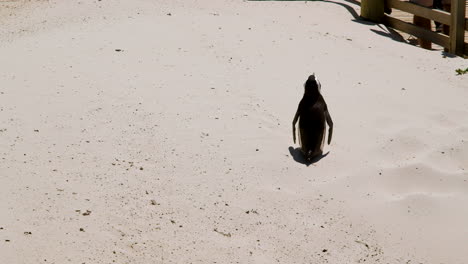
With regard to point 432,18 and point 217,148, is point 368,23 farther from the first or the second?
point 217,148

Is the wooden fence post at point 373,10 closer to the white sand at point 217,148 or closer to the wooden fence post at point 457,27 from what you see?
the wooden fence post at point 457,27

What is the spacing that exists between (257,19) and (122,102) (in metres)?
3.64

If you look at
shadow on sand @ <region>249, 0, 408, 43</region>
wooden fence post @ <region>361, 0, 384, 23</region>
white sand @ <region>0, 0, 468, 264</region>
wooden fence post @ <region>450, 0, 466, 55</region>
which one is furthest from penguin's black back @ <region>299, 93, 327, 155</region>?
wooden fence post @ <region>361, 0, 384, 23</region>

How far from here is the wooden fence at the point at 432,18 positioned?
382 inches

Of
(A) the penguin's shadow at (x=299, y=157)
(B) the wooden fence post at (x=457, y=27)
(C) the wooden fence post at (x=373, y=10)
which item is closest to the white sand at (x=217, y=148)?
(A) the penguin's shadow at (x=299, y=157)

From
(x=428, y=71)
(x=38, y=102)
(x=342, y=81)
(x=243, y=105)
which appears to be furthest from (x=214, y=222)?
(x=428, y=71)

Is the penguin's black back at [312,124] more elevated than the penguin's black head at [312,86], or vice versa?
the penguin's black head at [312,86]

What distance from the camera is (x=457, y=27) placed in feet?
32.0

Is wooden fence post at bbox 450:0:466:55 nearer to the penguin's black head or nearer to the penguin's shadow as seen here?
the penguin's black head

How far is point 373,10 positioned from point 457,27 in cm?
221

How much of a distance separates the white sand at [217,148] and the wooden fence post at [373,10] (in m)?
2.22

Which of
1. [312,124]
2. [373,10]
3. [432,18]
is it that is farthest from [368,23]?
[312,124]

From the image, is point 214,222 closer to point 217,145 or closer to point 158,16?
point 217,145

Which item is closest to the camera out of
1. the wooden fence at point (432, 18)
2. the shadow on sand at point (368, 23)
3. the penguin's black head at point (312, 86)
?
the penguin's black head at point (312, 86)
